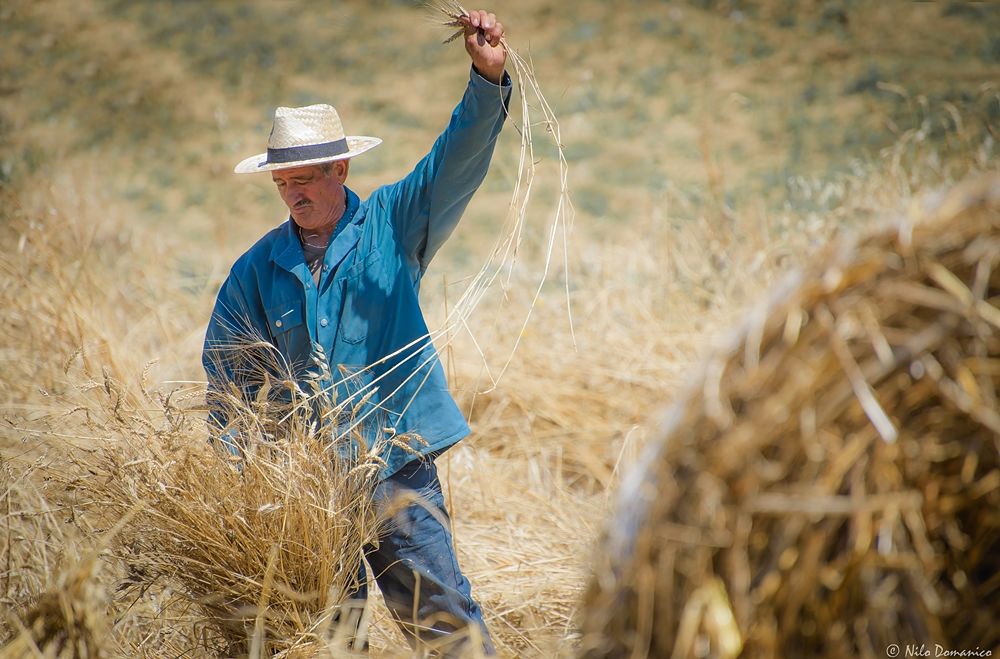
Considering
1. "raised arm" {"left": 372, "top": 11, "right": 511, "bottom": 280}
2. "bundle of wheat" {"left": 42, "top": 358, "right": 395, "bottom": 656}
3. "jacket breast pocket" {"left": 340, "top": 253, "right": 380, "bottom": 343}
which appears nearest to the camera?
"bundle of wheat" {"left": 42, "top": 358, "right": 395, "bottom": 656}

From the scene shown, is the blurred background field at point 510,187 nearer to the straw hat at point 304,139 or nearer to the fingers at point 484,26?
the fingers at point 484,26

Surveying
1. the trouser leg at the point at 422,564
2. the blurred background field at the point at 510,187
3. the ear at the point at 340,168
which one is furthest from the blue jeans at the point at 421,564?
the ear at the point at 340,168

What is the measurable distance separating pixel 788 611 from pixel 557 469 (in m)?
2.86

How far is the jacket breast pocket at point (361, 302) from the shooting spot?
2.98 metres

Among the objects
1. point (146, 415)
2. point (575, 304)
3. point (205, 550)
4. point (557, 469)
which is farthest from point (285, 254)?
point (575, 304)

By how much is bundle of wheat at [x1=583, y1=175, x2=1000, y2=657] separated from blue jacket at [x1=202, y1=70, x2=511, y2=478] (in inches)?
53.4

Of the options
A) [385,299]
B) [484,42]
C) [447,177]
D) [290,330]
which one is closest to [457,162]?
[447,177]

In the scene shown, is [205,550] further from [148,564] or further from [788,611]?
[788,611]

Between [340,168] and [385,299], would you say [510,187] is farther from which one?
[385,299]

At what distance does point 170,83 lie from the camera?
14594mm

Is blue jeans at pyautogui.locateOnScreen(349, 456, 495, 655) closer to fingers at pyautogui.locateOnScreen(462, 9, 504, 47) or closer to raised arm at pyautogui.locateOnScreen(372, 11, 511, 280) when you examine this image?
raised arm at pyautogui.locateOnScreen(372, 11, 511, 280)

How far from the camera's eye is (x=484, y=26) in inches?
111

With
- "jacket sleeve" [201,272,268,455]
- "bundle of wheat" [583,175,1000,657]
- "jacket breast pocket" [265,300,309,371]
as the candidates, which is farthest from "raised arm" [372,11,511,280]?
"bundle of wheat" [583,175,1000,657]

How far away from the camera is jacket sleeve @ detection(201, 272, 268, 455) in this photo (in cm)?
274
